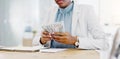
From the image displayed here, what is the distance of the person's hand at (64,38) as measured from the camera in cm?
139

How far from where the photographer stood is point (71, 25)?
1.79 m

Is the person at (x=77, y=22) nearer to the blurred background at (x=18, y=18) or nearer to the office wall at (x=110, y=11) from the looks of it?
the office wall at (x=110, y=11)

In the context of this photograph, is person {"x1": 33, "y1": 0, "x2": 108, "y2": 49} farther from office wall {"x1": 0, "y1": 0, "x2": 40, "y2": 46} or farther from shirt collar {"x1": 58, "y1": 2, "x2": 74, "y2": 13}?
office wall {"x1": 0, "y1": 0, "x2": 40, "y2": 46}

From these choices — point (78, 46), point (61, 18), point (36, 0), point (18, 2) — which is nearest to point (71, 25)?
point (61, 18)

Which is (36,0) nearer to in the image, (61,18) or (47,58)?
(61,18)

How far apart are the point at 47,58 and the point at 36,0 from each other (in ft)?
Answer: 7.00

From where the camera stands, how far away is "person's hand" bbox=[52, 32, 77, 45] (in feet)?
4.56

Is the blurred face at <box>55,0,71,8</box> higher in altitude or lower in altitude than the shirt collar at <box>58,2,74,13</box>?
higher

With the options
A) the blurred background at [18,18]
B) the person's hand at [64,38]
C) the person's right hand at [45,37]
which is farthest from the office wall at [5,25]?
the person's hand at [64,38]

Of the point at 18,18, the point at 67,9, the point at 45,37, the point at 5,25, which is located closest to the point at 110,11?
the point at 67,9

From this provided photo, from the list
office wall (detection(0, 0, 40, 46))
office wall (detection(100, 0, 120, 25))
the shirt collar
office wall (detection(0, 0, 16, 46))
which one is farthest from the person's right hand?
office wall (detection(0, 0, 16, 46))

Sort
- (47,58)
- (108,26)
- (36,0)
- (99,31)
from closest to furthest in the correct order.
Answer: (47,58)
(99,31)
(108,26)
(36,0)

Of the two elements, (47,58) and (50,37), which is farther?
(50,37)

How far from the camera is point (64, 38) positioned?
1.43 metres
